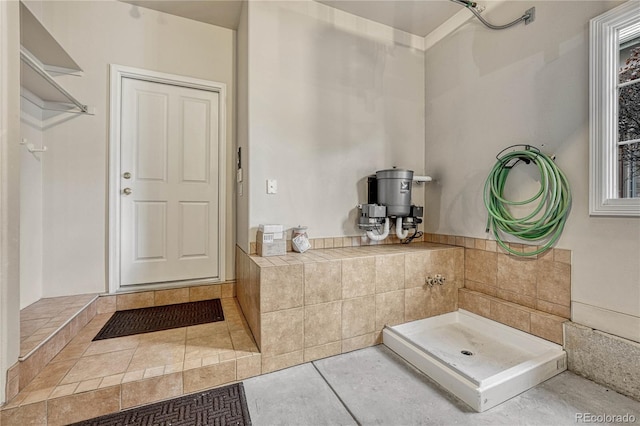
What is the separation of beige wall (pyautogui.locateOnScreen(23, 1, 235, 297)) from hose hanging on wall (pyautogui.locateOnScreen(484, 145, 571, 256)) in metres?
2.94

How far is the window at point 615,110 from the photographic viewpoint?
5.07 feet

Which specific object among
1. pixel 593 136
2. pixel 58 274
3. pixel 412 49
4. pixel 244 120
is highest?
pixel 412 49

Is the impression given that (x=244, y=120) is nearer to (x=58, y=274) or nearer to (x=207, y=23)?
(x=207, y=23)

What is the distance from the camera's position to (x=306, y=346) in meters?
1.78

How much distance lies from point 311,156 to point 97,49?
6.43 ft

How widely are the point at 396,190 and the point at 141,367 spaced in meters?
2.10

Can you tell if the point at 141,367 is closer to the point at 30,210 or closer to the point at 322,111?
the point at 30,210

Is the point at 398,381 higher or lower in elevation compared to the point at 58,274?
lower

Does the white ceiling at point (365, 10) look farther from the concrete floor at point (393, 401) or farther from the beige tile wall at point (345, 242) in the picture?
the concrete floor at point (393, 401)

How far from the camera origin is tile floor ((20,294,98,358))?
1496 mm

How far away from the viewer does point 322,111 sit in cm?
237

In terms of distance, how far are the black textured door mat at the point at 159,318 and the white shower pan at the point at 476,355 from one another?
142cm

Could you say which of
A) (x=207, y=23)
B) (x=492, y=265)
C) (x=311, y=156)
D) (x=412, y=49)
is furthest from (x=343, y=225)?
(x=207, y=23)

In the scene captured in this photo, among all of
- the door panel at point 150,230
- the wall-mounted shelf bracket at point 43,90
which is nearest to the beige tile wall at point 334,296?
the door panel at point 150,230
